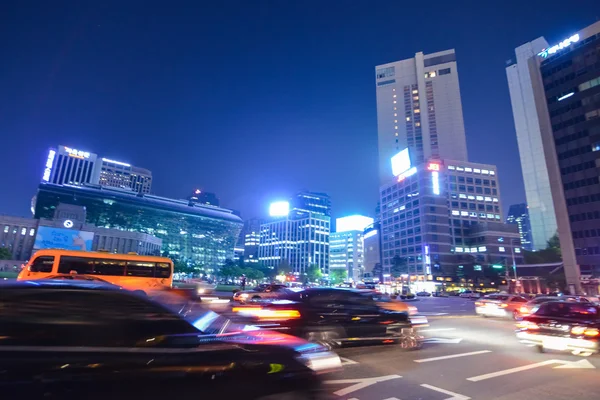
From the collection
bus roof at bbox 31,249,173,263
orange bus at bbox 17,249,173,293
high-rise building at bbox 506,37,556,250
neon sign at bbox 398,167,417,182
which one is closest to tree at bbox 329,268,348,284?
neon sign at bbox 398,167,417,182

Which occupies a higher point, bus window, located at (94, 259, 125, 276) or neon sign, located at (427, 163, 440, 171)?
neon sign, located at (427, 163, 440, 171)

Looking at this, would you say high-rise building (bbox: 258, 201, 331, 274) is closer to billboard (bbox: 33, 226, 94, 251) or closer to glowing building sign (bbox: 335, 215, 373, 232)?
glowing building sign (bbox: 335, 215, 373, 232)

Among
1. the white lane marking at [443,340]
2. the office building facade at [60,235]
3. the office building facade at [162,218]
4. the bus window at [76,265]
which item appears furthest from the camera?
the office building facade at [162,218]

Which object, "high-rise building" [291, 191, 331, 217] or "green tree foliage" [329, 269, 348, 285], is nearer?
"green tree foliage" [329, 269, 348, 285]

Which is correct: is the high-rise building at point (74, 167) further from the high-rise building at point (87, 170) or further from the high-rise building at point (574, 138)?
the high-rise building at point (574, 138)

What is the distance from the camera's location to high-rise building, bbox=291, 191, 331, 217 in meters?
187

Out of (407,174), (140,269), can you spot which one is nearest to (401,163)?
A: (407,174)

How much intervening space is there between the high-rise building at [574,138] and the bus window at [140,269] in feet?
217

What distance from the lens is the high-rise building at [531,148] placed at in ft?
383

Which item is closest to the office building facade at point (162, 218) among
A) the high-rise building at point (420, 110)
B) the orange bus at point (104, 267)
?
the high-rise building at point (420, 110)

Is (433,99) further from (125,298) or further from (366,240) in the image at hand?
(125,298)

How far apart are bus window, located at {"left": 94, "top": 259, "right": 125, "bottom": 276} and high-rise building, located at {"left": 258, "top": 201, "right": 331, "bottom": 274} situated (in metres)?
142

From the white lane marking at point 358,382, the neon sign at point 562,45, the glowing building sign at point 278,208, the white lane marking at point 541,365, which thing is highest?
the neon sign at point 562,45

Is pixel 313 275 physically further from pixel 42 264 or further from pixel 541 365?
pixel 541 365
